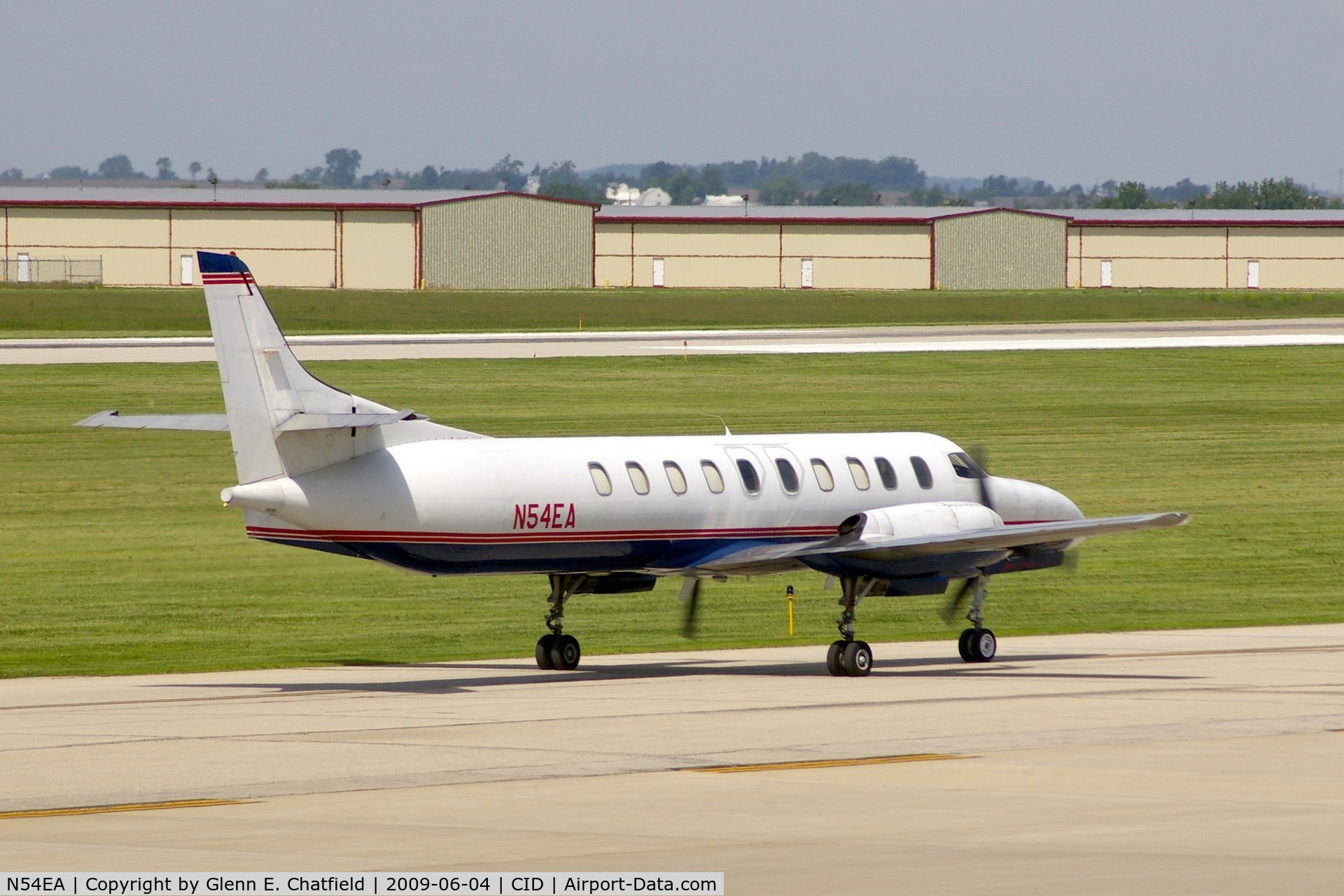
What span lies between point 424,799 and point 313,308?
77.1m

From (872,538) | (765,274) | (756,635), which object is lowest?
(756,635)

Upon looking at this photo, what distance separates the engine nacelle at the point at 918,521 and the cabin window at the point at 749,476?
1.27 m

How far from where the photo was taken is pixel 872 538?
2561 cm

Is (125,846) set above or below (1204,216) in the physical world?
below

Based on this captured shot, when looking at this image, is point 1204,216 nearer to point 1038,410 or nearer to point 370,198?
point 370,198

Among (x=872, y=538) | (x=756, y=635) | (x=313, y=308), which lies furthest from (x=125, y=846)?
(x=313, y=308)

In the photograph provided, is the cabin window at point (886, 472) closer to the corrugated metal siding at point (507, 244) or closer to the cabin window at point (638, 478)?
the cabin window at point (638, 478)

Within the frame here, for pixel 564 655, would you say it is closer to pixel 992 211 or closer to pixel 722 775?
pixel 722 775

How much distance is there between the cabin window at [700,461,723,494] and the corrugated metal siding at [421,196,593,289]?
297ft

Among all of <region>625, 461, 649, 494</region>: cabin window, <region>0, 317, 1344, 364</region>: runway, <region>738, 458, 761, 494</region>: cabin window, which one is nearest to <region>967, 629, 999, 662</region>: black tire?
<region>738, 458, 761, 494</region>: cabin window

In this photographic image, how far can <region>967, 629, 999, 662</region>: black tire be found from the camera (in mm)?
27516

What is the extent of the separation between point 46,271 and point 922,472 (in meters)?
90.8

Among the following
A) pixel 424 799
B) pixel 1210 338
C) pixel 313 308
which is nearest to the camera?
pixel 424 799

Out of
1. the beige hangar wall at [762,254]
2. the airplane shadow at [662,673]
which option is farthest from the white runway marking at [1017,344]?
the beige hangar wall at [762,254]
